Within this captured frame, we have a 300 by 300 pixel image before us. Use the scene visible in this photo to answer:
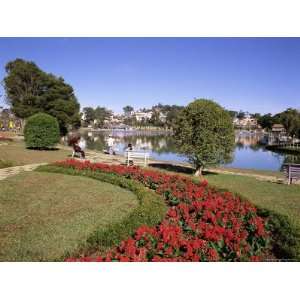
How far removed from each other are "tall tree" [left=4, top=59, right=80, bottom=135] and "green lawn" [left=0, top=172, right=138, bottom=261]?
2050cm

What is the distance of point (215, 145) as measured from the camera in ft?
37.2

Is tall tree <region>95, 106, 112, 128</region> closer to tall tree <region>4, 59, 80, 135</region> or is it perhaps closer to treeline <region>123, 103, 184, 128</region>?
treeline <region>123, 103, 184, 128</region>

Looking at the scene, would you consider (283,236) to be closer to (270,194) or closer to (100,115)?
(270,194)

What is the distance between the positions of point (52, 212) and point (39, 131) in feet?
45.3

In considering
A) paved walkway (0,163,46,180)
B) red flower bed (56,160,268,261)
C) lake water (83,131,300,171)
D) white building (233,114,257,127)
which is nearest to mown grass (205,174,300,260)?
red flower bed (56,160,268,261)

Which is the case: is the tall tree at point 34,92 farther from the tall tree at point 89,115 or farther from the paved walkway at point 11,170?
the tall tree at point 89,115

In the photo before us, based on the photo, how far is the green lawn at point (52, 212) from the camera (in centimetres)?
451

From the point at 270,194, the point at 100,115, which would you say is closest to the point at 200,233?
the point at 270,194

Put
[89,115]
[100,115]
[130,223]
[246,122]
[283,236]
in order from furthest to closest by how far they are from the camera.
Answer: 1. [246,122]
2. [100,115]
3. [89,115]
4. [130,223]
5. [283,236]

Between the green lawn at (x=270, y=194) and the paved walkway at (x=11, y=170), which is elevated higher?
the paved walkway at (x=11, y=170)

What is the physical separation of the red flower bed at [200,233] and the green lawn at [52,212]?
2.52 ft

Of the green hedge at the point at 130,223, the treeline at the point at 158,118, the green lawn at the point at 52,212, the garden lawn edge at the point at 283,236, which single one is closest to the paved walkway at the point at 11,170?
the green lawn at the point at 52,212

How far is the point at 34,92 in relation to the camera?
2970cm

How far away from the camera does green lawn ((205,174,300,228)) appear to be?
268 inches
